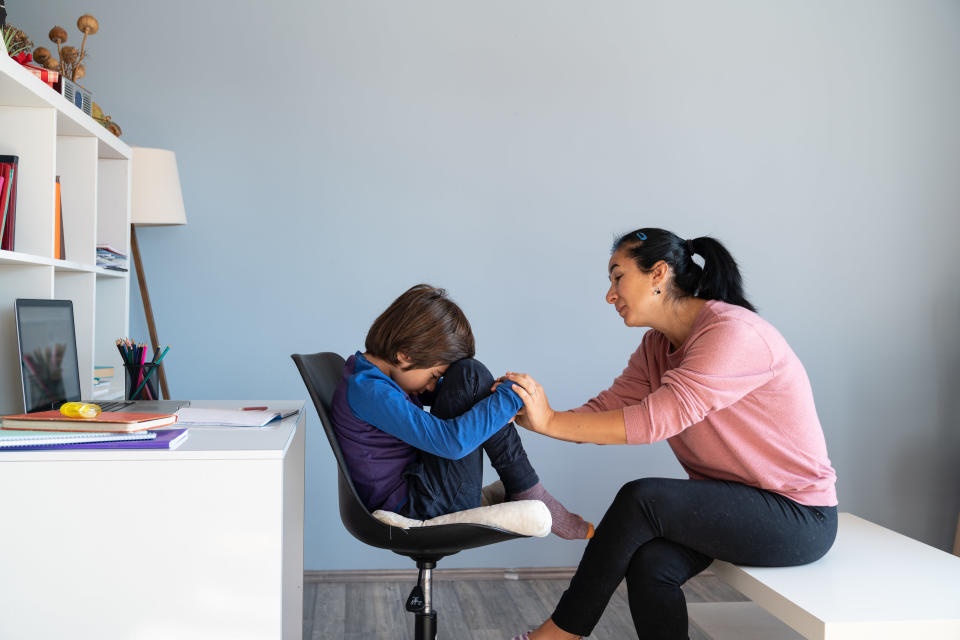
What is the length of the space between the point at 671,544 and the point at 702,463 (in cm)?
24

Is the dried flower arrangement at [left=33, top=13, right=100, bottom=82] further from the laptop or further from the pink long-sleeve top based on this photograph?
the pink long-sleeve top

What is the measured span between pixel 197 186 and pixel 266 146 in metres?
0.28

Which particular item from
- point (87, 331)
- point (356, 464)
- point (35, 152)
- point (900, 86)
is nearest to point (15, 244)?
point (35, 152)

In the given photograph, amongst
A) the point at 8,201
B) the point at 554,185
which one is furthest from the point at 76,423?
the point at 554,185

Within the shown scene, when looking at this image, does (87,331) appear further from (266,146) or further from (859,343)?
(859,343)

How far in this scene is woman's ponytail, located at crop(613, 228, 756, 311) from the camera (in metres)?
1.87

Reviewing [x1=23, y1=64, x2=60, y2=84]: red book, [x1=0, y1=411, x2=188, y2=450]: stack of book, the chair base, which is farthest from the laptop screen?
the chair base

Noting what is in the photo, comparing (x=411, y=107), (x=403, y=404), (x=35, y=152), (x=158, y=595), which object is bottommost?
(x=158, y=595)

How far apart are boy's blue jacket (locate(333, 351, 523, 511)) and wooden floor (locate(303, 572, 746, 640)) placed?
86 cm

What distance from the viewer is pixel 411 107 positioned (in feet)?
9.50

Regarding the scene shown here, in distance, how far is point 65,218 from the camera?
2.10 meters

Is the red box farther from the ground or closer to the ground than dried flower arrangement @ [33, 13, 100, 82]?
closer to the ground

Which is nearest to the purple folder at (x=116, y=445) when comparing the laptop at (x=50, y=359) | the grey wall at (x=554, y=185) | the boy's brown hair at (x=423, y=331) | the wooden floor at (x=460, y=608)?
the laptop at (x=50, y=359)

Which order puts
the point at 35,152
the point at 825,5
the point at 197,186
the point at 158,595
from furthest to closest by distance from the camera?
1. the point at 825,5
2. the point at 197,186
3. the point at 35,152
4. the point at 158,595
